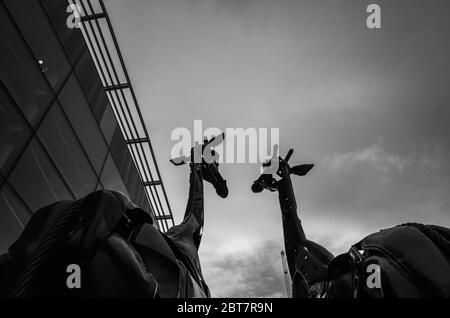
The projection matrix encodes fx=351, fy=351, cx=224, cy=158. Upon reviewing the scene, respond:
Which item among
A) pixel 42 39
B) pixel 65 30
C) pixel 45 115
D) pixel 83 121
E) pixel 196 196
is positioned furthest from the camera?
pixel 83 121

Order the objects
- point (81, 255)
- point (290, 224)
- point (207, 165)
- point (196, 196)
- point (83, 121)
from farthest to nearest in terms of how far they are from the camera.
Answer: point (83, 121)
point (207, 165)
point (196, 196)
point (290, 224)
point (81, 255)

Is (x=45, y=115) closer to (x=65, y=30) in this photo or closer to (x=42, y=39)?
(x=42, y=39)

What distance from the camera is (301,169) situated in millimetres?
5250

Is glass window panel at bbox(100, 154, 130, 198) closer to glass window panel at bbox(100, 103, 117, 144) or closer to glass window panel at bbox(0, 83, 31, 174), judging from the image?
glass window panel at bbox(100, 103, 117, 144)

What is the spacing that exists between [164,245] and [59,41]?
7.59 meters

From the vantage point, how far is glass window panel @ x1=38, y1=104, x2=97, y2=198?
7.49 metres

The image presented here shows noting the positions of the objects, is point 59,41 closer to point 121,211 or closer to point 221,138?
point 221,138

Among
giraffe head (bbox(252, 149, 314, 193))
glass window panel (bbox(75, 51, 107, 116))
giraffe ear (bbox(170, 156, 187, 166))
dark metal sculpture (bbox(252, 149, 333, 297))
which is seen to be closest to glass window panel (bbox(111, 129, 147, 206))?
glass window panel (bbox(75, 51, 107, 116))

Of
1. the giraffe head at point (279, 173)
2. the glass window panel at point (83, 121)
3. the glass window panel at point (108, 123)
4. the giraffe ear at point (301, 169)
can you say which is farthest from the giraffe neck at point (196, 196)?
the glass window panel at point (108, 123)

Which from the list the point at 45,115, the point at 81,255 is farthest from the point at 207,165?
the point at 45,115

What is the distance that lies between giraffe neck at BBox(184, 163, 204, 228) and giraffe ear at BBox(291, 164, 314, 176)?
1.40 metres

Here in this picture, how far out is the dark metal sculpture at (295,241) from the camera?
11.4 feet

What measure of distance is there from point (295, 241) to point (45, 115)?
235 inches
